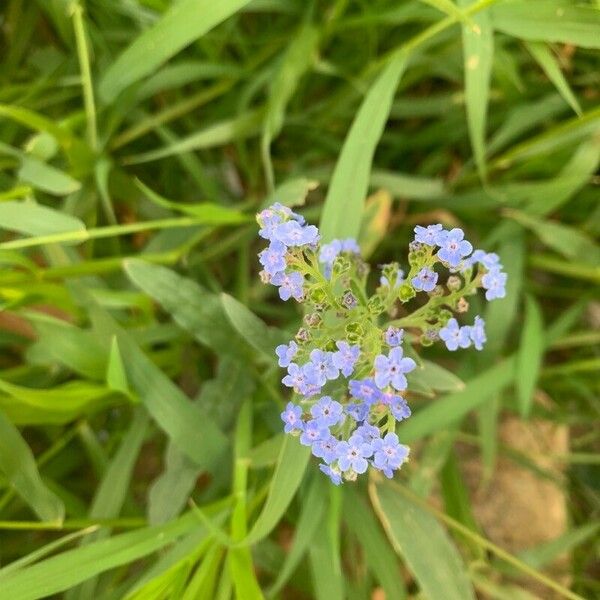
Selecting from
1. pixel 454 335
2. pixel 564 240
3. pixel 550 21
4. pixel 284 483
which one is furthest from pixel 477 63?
pixel 284 483

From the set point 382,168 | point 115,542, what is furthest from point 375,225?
point 115,542

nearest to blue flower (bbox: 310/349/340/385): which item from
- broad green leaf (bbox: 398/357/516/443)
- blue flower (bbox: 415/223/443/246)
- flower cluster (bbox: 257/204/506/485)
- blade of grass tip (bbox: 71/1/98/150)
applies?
flower cluster (bbox: 257/204/506/485)

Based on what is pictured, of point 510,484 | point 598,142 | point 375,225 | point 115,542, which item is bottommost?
point 115,542

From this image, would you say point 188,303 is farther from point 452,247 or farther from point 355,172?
point 452,247

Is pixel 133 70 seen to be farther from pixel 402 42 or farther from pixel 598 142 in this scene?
pixel 598 142

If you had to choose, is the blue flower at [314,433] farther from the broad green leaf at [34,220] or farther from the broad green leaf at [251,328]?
the broad green leaf at [34,220]

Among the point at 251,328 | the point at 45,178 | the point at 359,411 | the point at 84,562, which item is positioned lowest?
the point at 84,562

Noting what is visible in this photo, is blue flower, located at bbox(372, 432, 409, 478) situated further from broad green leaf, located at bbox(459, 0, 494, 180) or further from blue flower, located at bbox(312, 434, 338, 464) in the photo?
broad green leaf, located at bbox(459, 0, 494, 180)

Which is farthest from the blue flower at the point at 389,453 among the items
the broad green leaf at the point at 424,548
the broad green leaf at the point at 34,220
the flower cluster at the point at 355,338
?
the broad green leaf at the point at 34,220
